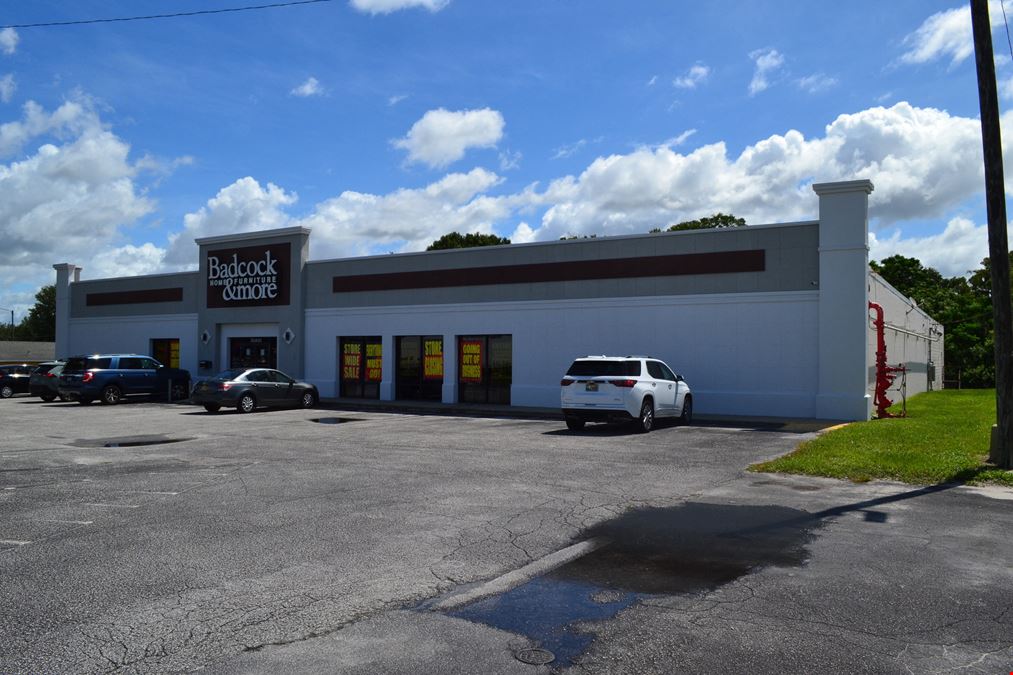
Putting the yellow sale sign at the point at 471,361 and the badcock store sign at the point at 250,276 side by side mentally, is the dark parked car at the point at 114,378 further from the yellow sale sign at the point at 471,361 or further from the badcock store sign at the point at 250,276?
the yellow sale sign at the point at 471,361

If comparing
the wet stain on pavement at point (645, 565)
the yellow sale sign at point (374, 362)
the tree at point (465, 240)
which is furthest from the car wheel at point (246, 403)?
the tree at point (465, 240)

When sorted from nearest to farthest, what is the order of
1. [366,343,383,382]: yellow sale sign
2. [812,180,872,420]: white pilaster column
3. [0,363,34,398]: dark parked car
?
[812,180,872,420]: white pilaster column → [366,343,383,382]: yellow sale sign → [0,363,34,398]: dark parked car

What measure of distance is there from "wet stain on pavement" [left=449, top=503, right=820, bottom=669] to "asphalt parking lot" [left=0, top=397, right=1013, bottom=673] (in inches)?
1.3

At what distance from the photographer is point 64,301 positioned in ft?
136

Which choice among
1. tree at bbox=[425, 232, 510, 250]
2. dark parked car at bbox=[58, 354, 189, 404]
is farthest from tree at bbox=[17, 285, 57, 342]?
dark parked car at bbox=[58, 354, 189, 404]

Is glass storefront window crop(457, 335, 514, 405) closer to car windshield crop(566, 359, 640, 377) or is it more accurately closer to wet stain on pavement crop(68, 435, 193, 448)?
car windshield crop(566, 359, 640, 377)

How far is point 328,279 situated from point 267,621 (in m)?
27.7

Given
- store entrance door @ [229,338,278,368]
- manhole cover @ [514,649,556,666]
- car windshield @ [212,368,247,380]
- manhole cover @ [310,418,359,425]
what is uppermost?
store entrance door @ [229,338,278,368]

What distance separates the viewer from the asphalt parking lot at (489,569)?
4805 mm

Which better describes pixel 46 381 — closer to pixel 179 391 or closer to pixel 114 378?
pixel 114 378

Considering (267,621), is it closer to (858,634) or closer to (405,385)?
(858,634)

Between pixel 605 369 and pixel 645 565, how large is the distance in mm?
12119

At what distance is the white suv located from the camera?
1830 cm

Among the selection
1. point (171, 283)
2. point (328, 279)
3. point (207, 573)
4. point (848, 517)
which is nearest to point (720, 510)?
point (848, 517)
